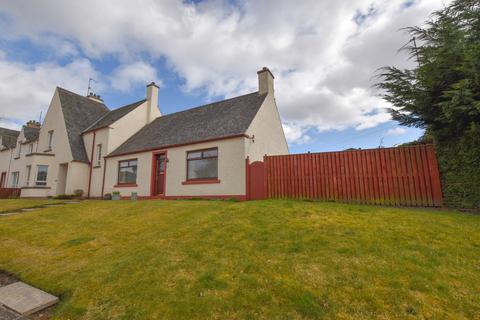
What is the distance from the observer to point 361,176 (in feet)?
32.4

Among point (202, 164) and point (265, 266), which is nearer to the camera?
point (265, 266)

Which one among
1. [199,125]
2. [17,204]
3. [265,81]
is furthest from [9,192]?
[265,81]

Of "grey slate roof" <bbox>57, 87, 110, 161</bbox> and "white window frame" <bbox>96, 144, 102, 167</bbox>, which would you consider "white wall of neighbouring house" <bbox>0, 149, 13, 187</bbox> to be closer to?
"grey slate roof" <bbox>57, 87, 110, 161</bbox>

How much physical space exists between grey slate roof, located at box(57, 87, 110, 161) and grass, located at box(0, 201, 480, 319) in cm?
1386

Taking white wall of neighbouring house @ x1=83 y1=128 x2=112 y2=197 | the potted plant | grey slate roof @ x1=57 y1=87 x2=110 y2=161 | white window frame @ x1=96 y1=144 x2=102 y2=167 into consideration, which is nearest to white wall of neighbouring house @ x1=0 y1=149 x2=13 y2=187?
grey slate roof @ x1=57 y1=87 x2=110 y2=161

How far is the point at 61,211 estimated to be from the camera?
1112cm

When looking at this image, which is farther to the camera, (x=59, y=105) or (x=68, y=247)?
(x=59, y=105)

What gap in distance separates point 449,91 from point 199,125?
41.3ft

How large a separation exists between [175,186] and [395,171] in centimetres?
1108

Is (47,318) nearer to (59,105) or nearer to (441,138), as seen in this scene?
(441,138)

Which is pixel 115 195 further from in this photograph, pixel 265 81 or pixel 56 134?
pixel 265 81

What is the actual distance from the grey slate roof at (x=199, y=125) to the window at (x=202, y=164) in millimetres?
809

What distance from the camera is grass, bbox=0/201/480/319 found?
3.30 m

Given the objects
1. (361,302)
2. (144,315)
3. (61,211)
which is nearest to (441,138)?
(361,302)
